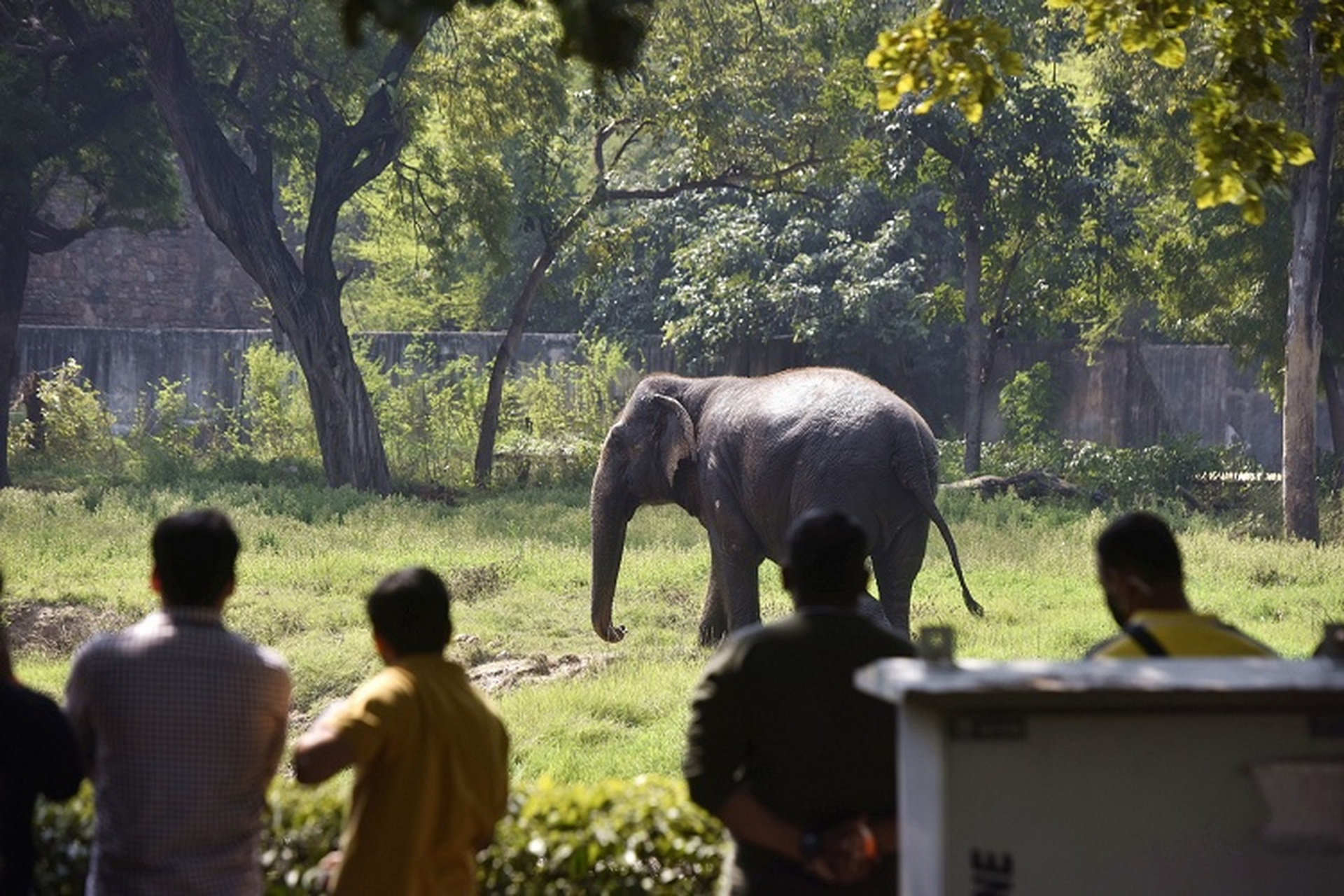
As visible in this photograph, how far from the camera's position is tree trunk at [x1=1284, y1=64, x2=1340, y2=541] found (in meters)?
21.2

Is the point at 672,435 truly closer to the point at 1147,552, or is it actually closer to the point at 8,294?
the point at 1147,552

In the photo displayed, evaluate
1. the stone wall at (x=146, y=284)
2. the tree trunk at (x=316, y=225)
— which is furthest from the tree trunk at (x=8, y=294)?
the stone wall at (x=146, y=284)

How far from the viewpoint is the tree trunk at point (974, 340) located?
26.9 meters

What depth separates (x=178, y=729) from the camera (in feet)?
14.5

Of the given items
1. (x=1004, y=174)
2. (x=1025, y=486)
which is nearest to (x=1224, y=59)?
(x=1025, y=486)

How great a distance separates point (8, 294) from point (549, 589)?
1189cm

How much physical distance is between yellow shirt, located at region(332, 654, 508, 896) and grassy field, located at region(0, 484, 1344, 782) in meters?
5.15

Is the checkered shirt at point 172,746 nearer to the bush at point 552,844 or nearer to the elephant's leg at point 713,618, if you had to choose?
the bush at point 552,844

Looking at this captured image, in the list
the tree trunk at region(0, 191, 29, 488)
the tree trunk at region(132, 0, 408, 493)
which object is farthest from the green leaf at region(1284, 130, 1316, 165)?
the tree trunk at region(0, 191, 29, 488)

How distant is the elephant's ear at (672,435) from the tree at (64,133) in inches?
488

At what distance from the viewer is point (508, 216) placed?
26594 mm

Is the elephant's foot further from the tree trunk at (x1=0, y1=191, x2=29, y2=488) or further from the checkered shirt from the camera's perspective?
the tree trunk at (x1=0, y1=191, x2=29, y2=488)

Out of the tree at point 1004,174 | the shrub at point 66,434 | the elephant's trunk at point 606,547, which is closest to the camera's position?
the elephant's trunk at point 606,547

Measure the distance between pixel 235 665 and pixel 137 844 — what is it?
1.48 ft
